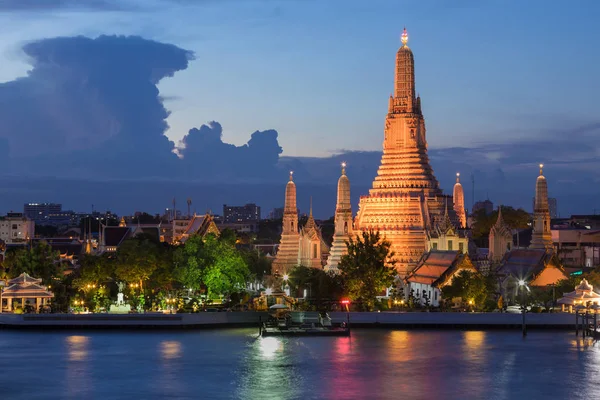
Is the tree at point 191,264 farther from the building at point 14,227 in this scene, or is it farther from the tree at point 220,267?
the building at point 14,227

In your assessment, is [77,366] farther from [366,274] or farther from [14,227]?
[14,227]

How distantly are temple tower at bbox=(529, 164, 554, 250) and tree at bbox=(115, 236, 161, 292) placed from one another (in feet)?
101

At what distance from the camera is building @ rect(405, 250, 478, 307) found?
78.4 m

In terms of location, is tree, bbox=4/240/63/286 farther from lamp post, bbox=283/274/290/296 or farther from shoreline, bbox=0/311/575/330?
lamp post, bbox=283/274/290/296

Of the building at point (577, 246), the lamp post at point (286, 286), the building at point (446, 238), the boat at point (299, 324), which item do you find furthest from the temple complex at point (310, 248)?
the building at point (577, 246)

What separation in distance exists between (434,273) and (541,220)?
52.6 ft

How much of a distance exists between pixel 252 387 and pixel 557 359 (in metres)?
→ 16.6

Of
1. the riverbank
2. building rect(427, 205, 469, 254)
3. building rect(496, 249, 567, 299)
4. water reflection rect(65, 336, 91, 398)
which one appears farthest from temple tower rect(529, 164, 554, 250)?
water reflection rect(65, 336, 91, 398)

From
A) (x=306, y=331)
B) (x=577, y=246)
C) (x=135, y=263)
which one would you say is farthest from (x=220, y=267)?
(x=577, y=246)

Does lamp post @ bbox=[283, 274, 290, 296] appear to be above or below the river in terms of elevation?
above

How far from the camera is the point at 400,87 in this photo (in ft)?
323

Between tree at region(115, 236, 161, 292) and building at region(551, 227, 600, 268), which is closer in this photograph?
tree at region(115, 236, 161, 292)

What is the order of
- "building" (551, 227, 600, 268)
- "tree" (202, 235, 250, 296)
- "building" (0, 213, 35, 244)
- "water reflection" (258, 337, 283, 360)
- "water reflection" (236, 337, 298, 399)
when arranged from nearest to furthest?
1. "water reflection" (236, 337, 298, 399)
2. "water reflection" (258, 337, 283, 360)
3. "tree" (202, 235, 250, 296)
4. "building" (551, 227, 600, 268)
5. "building" (0, 213, 35, 244)

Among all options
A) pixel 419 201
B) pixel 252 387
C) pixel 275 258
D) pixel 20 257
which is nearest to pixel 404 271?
pixel 419 201
